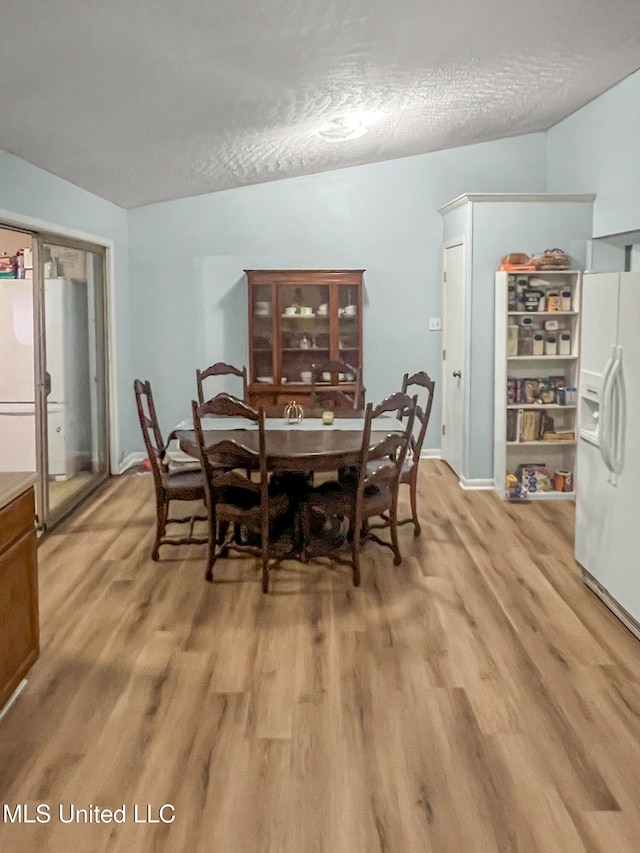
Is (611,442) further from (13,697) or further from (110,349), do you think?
(110,349)

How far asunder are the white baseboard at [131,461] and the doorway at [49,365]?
1.76 feet

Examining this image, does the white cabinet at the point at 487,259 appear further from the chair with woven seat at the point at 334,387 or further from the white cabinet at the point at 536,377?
the chair with woven seat at the point at 334,387

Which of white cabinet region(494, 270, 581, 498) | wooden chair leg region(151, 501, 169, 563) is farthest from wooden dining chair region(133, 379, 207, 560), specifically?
white cabinet region(494, 270, 581, 498)

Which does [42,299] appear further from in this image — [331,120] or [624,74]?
[624,74]

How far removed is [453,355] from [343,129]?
222 cm

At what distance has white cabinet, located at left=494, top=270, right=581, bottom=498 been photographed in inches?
243

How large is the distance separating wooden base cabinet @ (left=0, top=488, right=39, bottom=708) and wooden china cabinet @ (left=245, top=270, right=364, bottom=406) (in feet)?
12.5

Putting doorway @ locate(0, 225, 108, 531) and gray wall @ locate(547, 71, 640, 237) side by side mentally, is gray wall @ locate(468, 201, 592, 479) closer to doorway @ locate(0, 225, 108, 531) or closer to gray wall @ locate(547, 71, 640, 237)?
gray wall @ locate(547, 71, 640, 237)

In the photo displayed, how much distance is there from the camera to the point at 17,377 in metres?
5.82

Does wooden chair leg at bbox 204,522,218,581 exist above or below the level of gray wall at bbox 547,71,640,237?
below

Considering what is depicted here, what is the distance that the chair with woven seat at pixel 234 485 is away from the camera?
411cm

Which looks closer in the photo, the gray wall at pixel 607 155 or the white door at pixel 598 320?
the white door at pixel 598 320

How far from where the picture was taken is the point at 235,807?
2.50m

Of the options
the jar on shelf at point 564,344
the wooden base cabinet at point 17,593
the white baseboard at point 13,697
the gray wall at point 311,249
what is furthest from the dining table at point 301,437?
the gray wall at point 311,249
